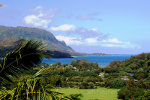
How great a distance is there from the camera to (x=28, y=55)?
167 inches

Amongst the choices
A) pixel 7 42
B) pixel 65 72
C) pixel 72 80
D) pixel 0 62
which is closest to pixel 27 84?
pixel 0 62

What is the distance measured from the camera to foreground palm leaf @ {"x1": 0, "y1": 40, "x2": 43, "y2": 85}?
4152mm

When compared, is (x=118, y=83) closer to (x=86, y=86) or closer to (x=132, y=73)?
(x=86, y=86)

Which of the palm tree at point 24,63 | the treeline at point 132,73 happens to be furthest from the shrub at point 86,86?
the palm tree at point 24,63

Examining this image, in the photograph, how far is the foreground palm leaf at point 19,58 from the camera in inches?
163

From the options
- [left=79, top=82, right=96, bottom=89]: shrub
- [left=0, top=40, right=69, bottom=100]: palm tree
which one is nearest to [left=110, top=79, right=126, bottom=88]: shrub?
[left=79, top=82, right=96, bottom=89]: shrub

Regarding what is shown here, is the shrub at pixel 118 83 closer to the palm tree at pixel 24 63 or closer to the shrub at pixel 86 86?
the shrub at pixel 86 86

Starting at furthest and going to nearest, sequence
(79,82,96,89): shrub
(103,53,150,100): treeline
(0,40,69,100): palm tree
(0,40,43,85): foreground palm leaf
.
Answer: (79,82,96,89): shrub
(103,53,150,100): treeline
(0,40,43,85): foreground palm leaf
(0,40,69,100): palm tree

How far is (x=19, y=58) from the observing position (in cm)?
418

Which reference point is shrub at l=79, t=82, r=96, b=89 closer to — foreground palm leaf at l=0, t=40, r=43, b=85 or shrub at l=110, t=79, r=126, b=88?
shrub at l=110, t=79, r=126, b=88

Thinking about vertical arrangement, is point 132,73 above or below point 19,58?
below

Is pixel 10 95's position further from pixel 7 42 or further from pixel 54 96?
pixel 7 42

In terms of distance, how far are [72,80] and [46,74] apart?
50.4ft

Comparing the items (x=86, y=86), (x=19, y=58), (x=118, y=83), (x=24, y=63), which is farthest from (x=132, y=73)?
(x=19, y=58)
